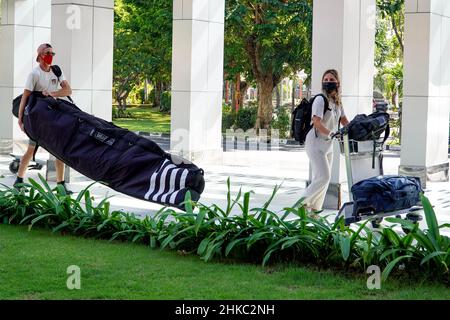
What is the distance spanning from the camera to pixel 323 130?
31.4ft

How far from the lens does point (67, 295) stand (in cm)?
619

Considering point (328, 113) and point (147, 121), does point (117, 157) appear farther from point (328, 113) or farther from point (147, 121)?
point (147, 121)

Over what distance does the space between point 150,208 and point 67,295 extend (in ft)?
16.4

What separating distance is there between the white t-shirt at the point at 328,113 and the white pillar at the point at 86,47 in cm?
569

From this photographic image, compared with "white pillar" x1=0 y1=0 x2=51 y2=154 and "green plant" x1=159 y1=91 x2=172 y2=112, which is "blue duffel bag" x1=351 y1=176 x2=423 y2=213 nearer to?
"white pillar" x1=0 y1=0 x2=51 y2=154

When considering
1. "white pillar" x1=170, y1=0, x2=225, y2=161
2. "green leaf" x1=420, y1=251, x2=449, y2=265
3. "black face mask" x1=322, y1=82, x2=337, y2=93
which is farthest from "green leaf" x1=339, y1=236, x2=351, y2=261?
"white pillar" x1=170, y1=0, x2=225, y2=161

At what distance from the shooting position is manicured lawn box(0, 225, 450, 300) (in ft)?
20.5

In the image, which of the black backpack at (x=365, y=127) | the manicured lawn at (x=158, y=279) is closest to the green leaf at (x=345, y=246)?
the manicured lawn at (x=158, y=279)

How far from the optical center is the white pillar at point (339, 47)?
12.3 m

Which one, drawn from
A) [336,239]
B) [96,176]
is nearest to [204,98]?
[96,176]

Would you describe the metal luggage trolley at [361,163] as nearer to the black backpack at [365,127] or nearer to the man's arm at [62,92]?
the black backpack at [365,127]

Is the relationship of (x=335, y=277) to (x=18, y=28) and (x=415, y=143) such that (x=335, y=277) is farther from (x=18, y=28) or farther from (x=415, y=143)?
(x=18, y=28)

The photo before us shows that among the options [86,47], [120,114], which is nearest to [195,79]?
[86,47]

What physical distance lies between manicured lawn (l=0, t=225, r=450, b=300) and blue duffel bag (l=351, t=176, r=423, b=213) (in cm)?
154
